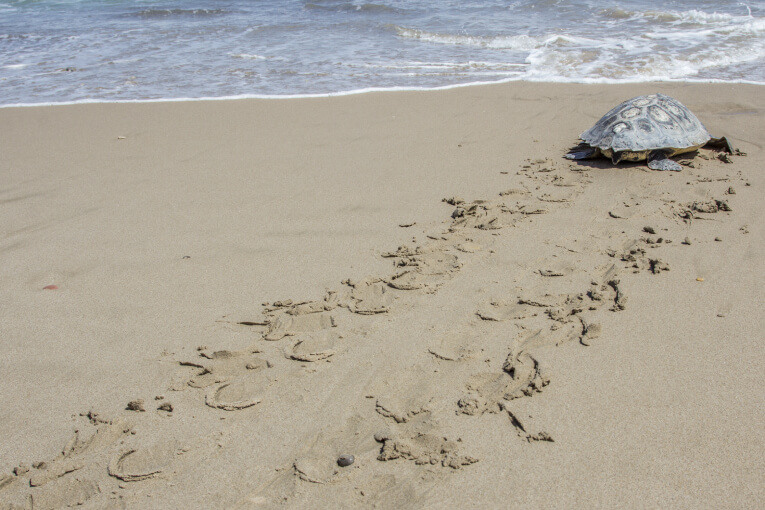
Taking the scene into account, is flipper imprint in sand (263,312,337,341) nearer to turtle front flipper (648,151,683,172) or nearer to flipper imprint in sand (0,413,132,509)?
flipper imprint in sand (0,413,132,509)

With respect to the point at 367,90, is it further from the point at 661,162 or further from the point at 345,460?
the point at 345,460

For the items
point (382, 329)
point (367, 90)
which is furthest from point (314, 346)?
point (367, 90)

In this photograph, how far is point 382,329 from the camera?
107 inches

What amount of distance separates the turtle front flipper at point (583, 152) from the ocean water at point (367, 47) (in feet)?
8.43

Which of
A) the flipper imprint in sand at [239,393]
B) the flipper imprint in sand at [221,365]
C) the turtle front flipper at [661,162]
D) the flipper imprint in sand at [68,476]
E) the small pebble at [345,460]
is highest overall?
the turtle front flipper at [661,162]

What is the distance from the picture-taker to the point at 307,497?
1.87m

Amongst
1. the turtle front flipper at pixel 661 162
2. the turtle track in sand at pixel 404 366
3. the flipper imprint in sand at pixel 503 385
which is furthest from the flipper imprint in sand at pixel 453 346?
the turtle front flipper at pixel 661 162

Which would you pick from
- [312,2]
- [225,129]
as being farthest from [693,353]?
[312,2]

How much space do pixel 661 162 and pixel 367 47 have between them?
6.17m

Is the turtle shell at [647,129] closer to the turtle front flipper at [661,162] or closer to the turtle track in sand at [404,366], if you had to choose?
the turtle front flipper at [661,162]

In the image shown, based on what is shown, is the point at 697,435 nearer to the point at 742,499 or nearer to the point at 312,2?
the point at 742,499

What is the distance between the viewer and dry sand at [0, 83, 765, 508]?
1962 mm

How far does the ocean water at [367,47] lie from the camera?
24.3ft

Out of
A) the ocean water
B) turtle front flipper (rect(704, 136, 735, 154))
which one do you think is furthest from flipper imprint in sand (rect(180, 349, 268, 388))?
the ocean water
